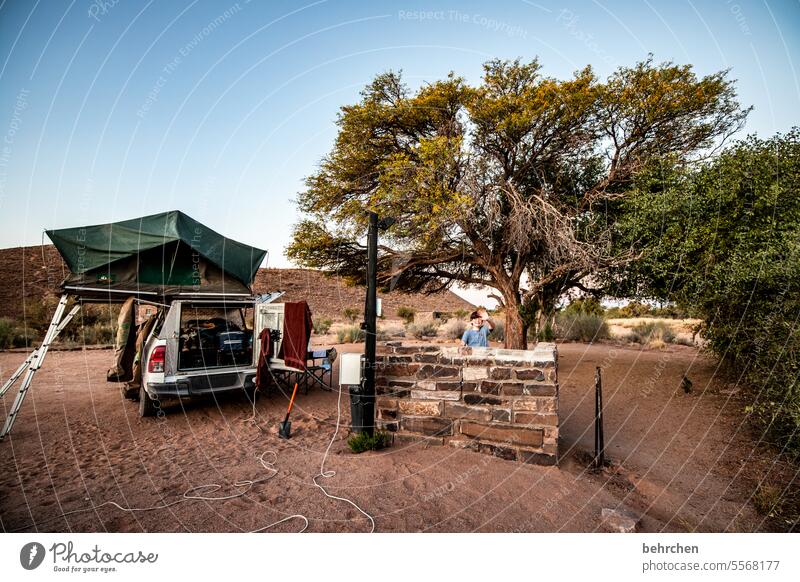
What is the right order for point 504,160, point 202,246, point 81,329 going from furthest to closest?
point 81,329
point 504,160
point 202,246

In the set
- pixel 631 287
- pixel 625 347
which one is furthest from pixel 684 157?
pixel 625 347

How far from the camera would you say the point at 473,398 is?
4211 mm

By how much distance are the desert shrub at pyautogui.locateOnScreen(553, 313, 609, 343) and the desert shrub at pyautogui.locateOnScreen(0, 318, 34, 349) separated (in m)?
23.9

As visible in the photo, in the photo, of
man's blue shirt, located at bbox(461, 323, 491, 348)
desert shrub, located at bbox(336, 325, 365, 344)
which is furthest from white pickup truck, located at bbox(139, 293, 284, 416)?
desert shrub, located at bbox(336, 325, 365, 344)

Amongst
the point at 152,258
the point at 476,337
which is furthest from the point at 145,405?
the point at 476,337

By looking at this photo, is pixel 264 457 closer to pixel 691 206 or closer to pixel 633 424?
pixel 633 424

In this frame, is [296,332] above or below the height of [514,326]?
above

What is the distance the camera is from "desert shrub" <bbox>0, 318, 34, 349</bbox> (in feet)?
47.2

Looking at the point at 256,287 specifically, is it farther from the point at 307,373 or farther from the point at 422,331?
the point at 307,373

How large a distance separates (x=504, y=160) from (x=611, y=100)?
2654 millimetres

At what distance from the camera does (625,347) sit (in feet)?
52.0

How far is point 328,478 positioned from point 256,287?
4177 centimetres

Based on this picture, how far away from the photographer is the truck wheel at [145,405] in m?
5.84

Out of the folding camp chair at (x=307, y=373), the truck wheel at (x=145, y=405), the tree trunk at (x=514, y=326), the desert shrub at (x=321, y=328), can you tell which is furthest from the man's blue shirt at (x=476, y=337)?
the desert shrub at (x=321, y=328)
